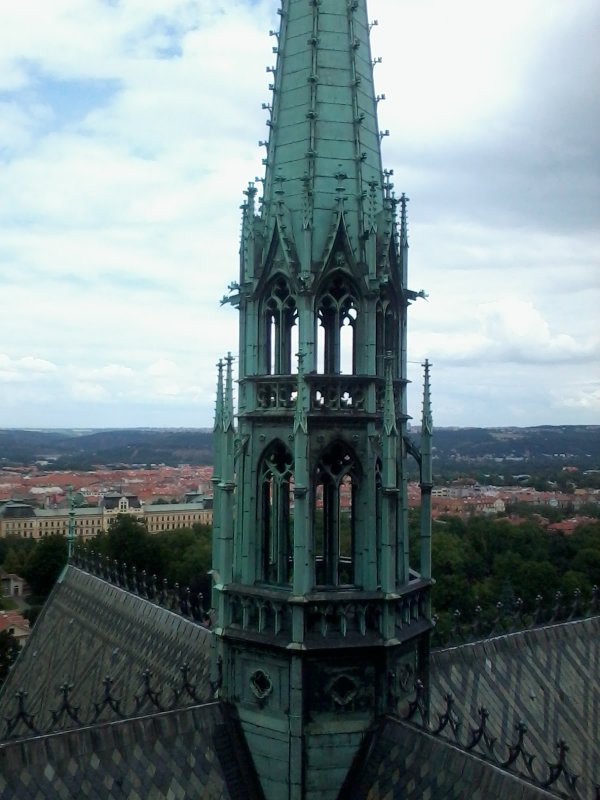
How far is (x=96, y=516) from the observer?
160 metres

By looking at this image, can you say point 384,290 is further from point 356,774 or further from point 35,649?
point 35,649

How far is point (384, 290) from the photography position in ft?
54.6

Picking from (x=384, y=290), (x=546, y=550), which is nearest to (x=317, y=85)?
(x=384, y=290)

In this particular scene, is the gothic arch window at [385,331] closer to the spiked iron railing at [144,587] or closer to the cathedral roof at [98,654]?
the cathedral roof at [98,654]

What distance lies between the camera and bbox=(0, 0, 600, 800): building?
15.1 m

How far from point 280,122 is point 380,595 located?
9.38m

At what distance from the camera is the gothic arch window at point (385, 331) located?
16.4 metres

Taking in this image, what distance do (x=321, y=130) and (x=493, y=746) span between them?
1249 cm

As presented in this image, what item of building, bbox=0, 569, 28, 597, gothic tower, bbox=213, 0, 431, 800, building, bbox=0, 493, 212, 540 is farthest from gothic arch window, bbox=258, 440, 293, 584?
building, bbox=0, 493, 212, 540

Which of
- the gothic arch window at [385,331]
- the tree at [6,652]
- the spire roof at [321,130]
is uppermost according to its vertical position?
the spire roof at [321,130]

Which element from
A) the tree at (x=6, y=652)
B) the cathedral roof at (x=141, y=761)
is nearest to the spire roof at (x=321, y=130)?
the cathedral roof at (x=141, y=761)

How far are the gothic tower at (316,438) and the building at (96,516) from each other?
139974 mm

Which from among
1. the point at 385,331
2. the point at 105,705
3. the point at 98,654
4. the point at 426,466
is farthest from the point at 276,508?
the point at 98,654

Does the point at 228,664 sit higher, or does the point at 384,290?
the point at 384,290
